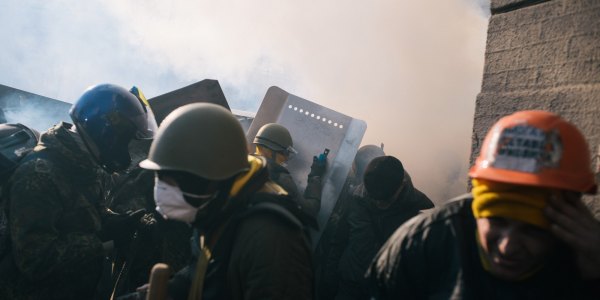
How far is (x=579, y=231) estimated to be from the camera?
122cm

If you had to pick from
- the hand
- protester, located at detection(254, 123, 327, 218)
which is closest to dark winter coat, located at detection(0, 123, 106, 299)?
protester, located at detection(254, 123, 327, 218)

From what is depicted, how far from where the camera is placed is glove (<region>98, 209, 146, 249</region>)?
326cm

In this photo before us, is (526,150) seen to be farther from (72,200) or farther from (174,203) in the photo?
(72,200)

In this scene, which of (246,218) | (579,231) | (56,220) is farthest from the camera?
(56,220)

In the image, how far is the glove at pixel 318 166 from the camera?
14.6 feet

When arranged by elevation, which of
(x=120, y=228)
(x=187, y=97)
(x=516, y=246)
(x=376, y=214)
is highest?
(x=187, y=97)

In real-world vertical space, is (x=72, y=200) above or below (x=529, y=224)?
below

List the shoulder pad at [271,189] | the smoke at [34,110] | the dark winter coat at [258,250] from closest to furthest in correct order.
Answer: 1. the dark winter coat at [258,250]
2. the shoulder pad at [271,189]
3. the smoke at [34,110]

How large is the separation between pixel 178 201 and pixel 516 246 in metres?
1.27

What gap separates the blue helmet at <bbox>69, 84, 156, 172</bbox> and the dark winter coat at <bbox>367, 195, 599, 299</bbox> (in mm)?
2205

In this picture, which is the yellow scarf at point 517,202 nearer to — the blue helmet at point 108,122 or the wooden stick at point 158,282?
the wooden stick at point 158,282

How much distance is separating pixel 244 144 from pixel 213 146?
0.52 feet

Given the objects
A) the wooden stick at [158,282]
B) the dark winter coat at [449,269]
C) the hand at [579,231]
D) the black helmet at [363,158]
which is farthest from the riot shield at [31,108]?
the hand at [579,231]

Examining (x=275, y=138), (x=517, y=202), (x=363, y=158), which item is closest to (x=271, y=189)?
(x=517, y=202)
